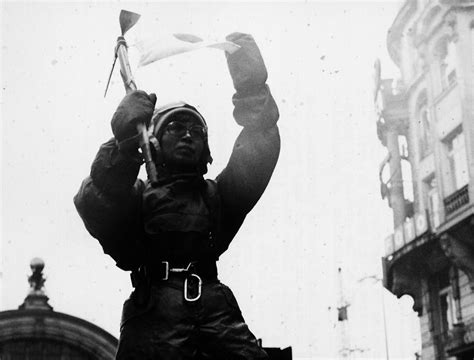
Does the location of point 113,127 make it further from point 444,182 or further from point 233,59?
point 444,182

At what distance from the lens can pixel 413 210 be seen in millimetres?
27266

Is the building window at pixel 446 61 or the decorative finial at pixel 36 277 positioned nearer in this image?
the decorative finial at pixel 36 277

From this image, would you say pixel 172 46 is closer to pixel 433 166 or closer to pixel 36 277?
pixel 36 277

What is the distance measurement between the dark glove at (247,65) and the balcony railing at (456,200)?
1878 centimetres

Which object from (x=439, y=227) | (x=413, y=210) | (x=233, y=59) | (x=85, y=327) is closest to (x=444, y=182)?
(x=439, y=227)

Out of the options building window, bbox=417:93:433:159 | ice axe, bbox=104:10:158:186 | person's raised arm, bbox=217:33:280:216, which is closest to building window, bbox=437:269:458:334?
building window, bbox=417:93:433:159

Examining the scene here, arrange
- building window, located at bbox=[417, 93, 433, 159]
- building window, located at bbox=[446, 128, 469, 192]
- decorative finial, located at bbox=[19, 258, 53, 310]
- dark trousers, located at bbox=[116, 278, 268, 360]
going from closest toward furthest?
dark trousers, located at bbox=[116, 278, 268, 360], decorative finial, located at bbox=[19, 258, 53, 310], building window, located at bbox=[446, 128, 469, 192], building window, located at bbox=[417, 93, 433, 159]

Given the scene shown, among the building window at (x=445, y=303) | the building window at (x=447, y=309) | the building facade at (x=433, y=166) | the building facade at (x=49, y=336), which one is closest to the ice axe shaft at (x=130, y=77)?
the building facade at (x=49, y=336)

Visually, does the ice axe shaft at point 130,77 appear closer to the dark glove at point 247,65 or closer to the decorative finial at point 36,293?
the dark glove at point 247,65

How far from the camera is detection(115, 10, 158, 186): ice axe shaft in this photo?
3.50 m

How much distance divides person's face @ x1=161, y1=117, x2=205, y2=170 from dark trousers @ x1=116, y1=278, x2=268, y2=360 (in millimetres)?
509

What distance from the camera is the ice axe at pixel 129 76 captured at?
138 inches

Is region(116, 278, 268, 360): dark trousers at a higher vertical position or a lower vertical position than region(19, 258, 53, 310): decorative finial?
lower

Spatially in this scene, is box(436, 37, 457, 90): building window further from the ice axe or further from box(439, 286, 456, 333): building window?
the ice axe
